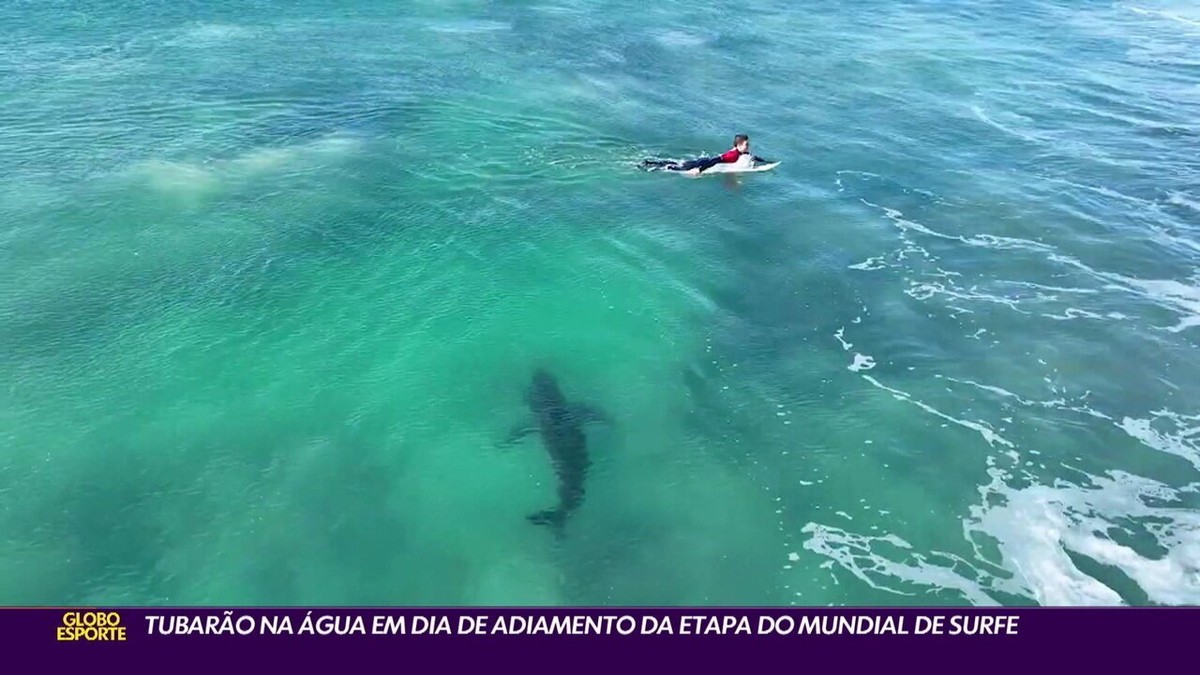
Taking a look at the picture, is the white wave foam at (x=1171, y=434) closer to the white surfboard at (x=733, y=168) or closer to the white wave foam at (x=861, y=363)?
the white wave foam at (x=861, y=363)

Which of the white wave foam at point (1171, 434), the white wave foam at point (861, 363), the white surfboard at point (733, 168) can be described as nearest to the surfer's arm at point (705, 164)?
the white surfboard at point (733, 168)

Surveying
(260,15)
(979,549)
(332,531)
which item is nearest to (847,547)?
(979,549)

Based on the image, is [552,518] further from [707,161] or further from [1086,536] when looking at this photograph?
[707,161]

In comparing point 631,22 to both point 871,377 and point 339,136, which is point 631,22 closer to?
point 339,136

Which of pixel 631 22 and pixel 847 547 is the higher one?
pixel 631 22
